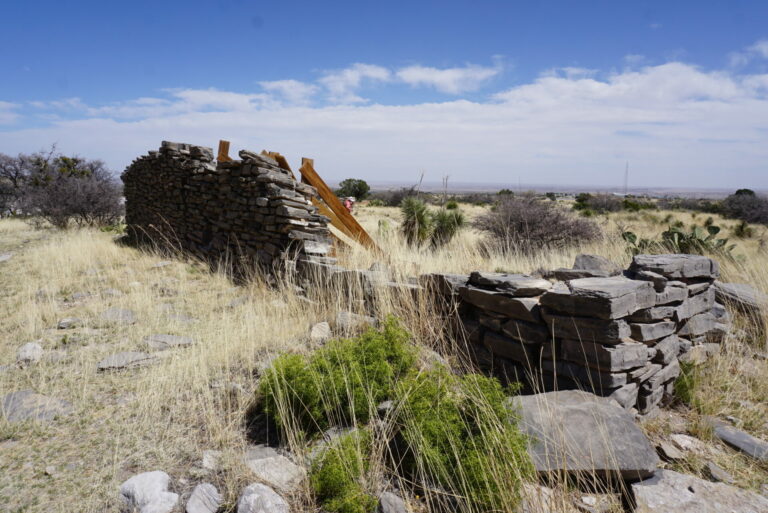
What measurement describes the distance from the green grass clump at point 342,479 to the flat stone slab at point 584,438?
104cm

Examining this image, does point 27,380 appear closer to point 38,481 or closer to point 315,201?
point 38,481

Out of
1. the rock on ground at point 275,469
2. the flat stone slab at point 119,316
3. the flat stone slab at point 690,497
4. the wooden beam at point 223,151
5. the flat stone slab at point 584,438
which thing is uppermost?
the wooden beam at point 223,151

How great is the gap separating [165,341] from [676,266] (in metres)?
5.24

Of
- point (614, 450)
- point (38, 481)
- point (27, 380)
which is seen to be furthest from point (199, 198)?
point (614, 450)

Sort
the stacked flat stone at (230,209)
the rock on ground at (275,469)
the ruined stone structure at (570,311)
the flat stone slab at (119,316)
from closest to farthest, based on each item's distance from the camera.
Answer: the rock on ground at (275,469) → the ruined stone structure at (570,311) → the flat stone slab at (119,316) → the stacked flat stone at (230,209)

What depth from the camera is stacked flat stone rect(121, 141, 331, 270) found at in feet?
23.1

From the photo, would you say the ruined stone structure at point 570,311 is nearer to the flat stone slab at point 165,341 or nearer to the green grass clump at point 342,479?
the green grass clump at point 342,479

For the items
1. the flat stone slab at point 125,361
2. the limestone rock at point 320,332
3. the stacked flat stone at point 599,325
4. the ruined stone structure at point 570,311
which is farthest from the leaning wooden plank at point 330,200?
the flat stone slab at point 125,361

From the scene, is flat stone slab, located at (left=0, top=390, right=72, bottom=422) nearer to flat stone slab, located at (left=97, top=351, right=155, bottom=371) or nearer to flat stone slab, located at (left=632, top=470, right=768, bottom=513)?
flat stone slab, located at (left=97, top=351, right=155, bottom=371)

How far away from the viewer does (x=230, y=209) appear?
8320 mm

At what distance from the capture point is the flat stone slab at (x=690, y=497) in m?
2.41

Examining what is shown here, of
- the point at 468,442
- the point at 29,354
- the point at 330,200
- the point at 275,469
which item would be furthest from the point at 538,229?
the point at 29,354

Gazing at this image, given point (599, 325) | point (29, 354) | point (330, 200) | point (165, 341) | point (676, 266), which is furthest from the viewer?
point (330, 200)

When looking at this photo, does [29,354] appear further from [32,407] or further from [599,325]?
[599,325]
